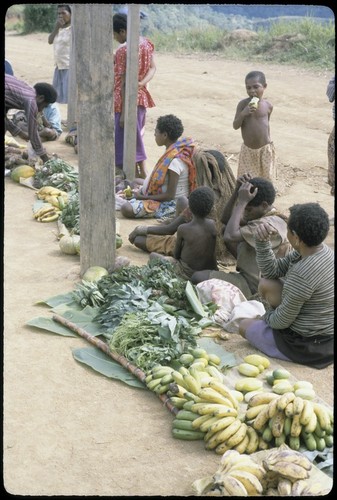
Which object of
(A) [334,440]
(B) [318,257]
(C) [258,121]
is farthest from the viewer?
(C) [258,121]

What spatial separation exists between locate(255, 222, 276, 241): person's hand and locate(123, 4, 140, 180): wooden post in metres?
4.05

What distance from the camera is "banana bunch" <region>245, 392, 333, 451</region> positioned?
384 centimetres

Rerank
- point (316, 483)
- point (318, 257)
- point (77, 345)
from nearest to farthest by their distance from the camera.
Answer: point (316, 483) → point (318, 257) → point (77, 345)

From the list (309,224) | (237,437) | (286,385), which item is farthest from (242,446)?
(309,224)

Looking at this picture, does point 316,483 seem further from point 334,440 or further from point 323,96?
point 323,96

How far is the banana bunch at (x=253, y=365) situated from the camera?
15.2 feet

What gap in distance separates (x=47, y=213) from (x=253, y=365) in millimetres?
4034

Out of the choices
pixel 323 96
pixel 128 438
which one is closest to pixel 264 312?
pixel 128 438

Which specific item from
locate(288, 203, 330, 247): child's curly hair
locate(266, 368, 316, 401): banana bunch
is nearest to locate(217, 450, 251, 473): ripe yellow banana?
locate(266, 368, 316, 401): banana bunch

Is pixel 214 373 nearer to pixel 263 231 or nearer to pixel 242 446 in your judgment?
pixel 242 446

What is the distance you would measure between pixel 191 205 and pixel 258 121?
1.95 meters

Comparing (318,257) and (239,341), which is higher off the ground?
(318,257)

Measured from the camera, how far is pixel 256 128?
296 inches

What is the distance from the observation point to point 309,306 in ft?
15.4
